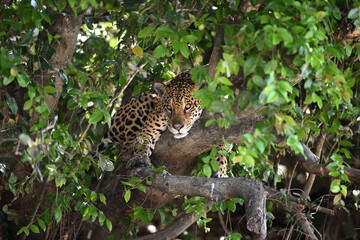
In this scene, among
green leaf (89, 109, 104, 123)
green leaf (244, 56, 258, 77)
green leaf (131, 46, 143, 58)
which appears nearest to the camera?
green leaf (244, 56, 258, 77)

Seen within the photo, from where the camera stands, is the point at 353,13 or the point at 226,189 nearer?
the point at 353,13

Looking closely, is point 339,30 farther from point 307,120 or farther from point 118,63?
point 118,63

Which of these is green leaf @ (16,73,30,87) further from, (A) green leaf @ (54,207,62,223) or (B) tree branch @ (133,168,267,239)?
(B) tree branch @ (133,168,267,239)

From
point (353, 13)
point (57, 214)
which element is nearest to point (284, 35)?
point (353, 13)

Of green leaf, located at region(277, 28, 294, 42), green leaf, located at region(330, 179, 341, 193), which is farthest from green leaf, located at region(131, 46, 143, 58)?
green leaf, located at region(330, 179, 341, 193)

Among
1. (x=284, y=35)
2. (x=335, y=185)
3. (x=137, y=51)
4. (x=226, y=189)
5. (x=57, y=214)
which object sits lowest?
(x=57, y=214)

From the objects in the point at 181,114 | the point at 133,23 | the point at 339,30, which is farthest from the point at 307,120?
the point at 133,23

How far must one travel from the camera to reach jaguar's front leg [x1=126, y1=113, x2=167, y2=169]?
4.97 metres

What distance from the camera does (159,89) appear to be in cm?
541

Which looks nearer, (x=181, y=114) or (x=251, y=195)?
(x=251, y=195)

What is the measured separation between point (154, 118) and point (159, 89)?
0.29 m

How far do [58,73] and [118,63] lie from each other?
19.0 inches

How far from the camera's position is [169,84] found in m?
5.59

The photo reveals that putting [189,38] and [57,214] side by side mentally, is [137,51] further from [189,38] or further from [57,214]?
[57,214]
